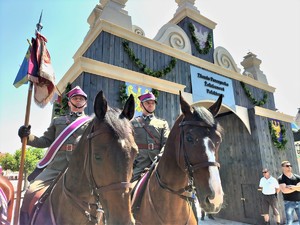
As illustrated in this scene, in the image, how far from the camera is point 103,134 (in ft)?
4.98

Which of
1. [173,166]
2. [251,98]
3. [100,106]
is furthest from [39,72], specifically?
[251,98]

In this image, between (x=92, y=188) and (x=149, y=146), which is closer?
(x=92, y=188)

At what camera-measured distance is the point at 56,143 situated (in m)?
2.17

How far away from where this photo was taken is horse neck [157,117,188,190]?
6.89 ft

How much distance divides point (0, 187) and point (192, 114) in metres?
3.10

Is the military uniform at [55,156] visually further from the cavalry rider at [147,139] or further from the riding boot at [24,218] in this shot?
the cavalry rider at [147,139]

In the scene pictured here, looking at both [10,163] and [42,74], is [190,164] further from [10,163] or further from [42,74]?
[10,163]

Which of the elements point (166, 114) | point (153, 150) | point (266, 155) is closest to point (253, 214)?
point (266, 155)

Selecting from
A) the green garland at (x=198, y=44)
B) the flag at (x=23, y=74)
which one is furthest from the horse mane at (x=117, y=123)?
the green garland at (x=198, y=44)

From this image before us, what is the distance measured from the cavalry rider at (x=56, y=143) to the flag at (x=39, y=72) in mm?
307

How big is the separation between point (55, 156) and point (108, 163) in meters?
1.57

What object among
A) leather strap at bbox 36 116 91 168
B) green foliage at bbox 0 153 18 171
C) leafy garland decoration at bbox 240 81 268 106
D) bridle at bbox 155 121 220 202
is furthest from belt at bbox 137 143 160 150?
green foliage at bbox 0 153 18 171

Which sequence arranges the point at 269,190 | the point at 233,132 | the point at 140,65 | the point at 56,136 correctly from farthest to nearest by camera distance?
the point at 233,132 < the point at 269,190 < the point at 140,65 < the point at 56,136

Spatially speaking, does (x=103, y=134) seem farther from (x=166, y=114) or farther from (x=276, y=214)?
(x=276, y=214)
